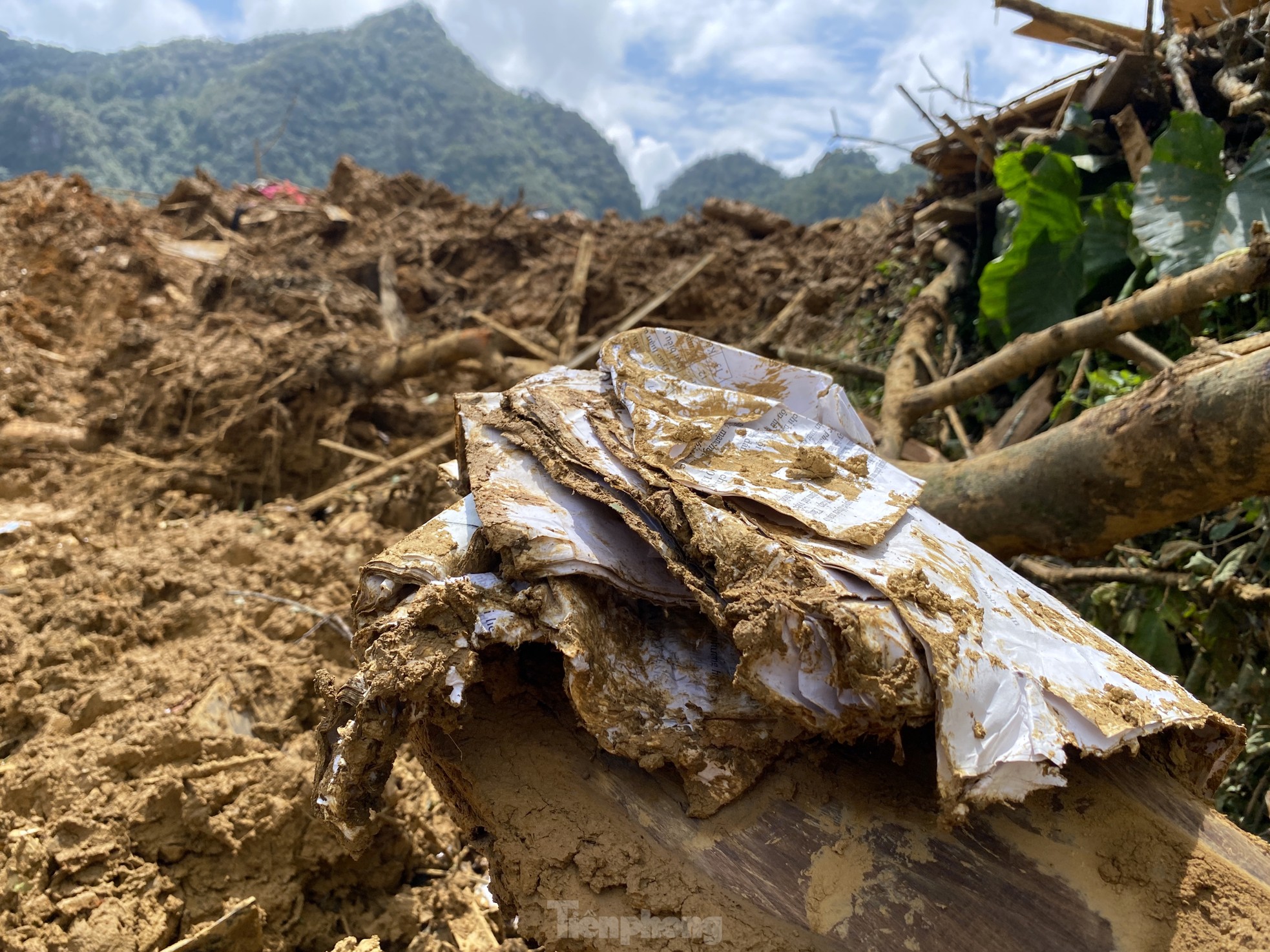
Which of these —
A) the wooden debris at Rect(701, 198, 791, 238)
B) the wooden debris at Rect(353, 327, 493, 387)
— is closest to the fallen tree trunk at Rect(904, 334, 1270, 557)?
the wooden debris at Rect(353, 327, 493, 387)

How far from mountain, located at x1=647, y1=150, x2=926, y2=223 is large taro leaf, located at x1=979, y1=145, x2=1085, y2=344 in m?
8.90

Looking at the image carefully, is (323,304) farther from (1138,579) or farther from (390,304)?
(1138,579)

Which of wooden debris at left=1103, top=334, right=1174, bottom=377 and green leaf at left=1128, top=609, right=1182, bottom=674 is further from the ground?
wooden debris at left=1103, top=334, right=1174, bottom=377

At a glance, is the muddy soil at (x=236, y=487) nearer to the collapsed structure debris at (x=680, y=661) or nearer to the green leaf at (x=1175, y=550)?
the collapsed structure debris at (x=680, y=661)

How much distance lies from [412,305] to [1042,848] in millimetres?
5916

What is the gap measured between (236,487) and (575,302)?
8.55ft

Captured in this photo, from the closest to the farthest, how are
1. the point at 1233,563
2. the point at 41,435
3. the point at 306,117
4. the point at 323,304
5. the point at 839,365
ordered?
the point at 1233,563 → the point at 839,365 → the point at 41,435 → the point at 323,304 → the point at 306,117

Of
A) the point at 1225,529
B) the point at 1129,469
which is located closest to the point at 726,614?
the point at 1129,469

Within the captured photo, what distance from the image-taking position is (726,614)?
42.6 inches

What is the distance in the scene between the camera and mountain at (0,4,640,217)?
1497 cm

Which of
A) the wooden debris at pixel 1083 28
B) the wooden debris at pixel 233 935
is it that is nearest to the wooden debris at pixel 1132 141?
the wooden debris at pixel 1083 28

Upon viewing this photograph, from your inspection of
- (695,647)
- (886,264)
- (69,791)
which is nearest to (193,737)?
(69,791)

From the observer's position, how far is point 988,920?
1.03 m

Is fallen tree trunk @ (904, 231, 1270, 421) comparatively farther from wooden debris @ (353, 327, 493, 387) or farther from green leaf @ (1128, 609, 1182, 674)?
wooden debris @ (353, 327, 493, 387)
